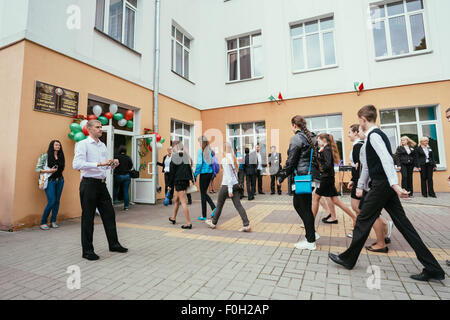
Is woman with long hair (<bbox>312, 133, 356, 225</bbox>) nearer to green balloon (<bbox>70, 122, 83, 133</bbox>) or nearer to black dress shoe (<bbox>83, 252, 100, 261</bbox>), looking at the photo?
black dress shoe (<bbox>83, 252, 100, 261</bbox>)

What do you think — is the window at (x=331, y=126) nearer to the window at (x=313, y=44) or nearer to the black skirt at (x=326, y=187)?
the window at (x=313, y=44)

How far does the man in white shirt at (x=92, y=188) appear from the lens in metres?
3.39

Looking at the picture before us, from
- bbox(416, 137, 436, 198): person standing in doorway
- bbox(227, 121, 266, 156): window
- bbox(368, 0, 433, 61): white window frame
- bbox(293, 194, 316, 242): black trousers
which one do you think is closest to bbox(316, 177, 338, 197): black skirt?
bbox(293, 194, 316, 242): black trousers

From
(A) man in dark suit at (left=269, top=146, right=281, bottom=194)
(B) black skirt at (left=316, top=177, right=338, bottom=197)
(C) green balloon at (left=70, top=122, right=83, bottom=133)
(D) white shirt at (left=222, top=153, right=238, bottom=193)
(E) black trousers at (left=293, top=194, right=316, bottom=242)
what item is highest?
(C) green balloon at (left=70, top=122, right=83, bottom=133)

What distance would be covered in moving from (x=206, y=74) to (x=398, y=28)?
8999 mm

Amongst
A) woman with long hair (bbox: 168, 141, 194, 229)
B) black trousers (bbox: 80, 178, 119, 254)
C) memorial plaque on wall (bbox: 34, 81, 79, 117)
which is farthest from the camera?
memorial plaque on wall (bbox: 34, 81, 79, 117)

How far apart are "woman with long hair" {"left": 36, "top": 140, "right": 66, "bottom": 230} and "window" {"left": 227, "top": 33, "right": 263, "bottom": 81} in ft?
31.7

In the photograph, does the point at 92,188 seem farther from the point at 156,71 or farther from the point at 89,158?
the point at 156,71

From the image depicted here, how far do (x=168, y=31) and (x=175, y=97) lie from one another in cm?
280

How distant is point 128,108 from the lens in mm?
8680

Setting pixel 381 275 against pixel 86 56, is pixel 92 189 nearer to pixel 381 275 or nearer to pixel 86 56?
pixel 381 275

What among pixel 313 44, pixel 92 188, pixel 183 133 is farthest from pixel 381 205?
pixel 313 44

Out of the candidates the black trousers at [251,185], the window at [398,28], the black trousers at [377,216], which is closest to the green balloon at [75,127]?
the black trousers at [251,185]

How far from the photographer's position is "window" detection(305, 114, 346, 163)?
1063cm
